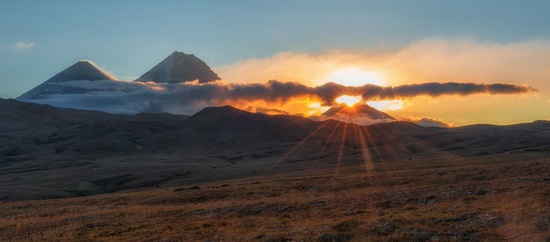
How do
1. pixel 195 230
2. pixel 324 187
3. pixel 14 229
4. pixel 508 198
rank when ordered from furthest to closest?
pixel 324 187 < pixel 14 229 < pixel 508 198 < pixel 195 230

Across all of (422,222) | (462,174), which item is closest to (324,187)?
(462,174)

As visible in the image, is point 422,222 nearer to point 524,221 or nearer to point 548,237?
point 524,221

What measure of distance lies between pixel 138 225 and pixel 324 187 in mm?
23722

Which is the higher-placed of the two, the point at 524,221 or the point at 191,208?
the point at 524,221

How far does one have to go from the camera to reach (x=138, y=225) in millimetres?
32875

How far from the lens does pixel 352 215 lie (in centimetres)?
3139

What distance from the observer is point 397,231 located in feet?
77.2

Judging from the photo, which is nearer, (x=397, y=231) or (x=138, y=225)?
(x=397, y=231)

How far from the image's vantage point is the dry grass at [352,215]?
77.8 ft

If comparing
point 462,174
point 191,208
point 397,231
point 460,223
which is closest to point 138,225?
point 191,208

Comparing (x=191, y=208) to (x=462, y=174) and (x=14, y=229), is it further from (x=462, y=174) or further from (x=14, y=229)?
(x=462, y=174)

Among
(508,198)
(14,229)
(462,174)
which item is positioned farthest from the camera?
(462,174)

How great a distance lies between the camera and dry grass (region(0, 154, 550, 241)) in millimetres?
23703

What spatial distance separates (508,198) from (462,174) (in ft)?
55.1
